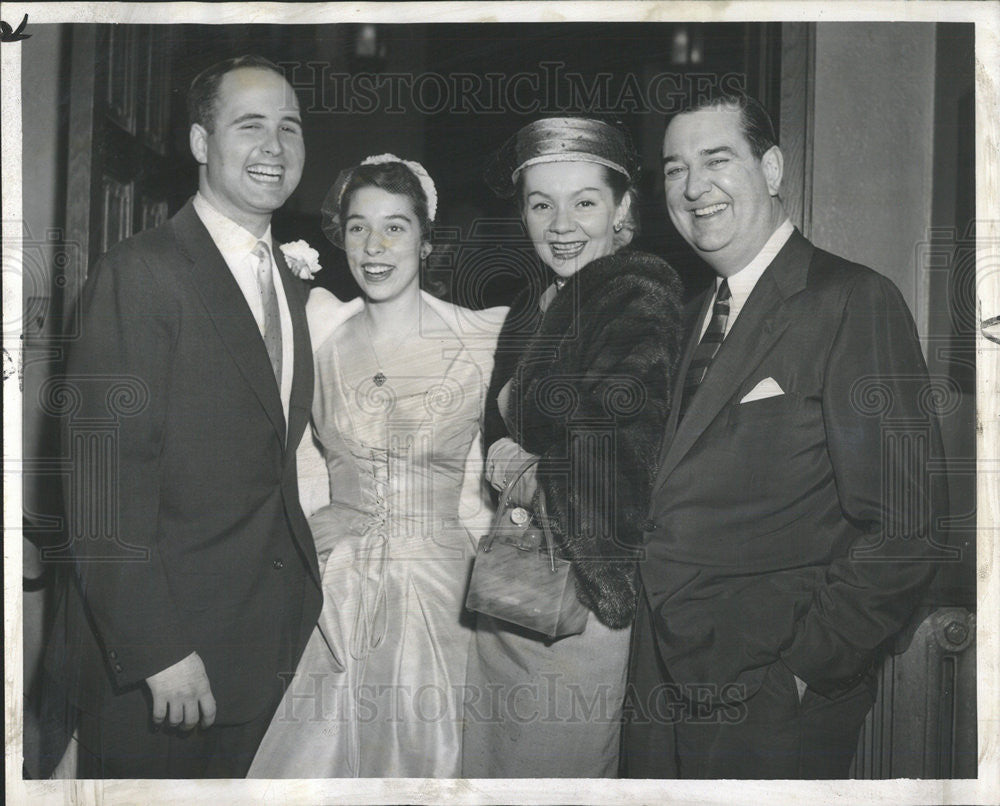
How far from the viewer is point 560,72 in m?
2.91

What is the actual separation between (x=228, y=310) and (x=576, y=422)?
1024mm

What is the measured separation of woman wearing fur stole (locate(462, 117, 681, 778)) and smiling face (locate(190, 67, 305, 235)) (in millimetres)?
580

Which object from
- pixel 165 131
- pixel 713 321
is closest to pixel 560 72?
pixel 713 321

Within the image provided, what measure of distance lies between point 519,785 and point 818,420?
132cm

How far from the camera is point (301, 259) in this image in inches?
115

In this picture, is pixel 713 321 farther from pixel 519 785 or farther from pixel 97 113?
pixel 97 113

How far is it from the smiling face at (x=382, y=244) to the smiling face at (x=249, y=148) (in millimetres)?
208

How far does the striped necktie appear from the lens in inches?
112

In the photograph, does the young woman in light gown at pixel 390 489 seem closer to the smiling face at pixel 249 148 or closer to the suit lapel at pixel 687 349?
the smiling face at pixel 249 148

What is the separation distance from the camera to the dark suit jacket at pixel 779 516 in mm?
2801

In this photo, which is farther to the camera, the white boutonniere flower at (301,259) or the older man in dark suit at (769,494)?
the white boutonniere flower at (301,259)

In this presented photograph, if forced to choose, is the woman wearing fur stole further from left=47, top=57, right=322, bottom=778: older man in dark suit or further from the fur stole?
left=47, top=57, right=322, bottom=778: older man in dark suit
